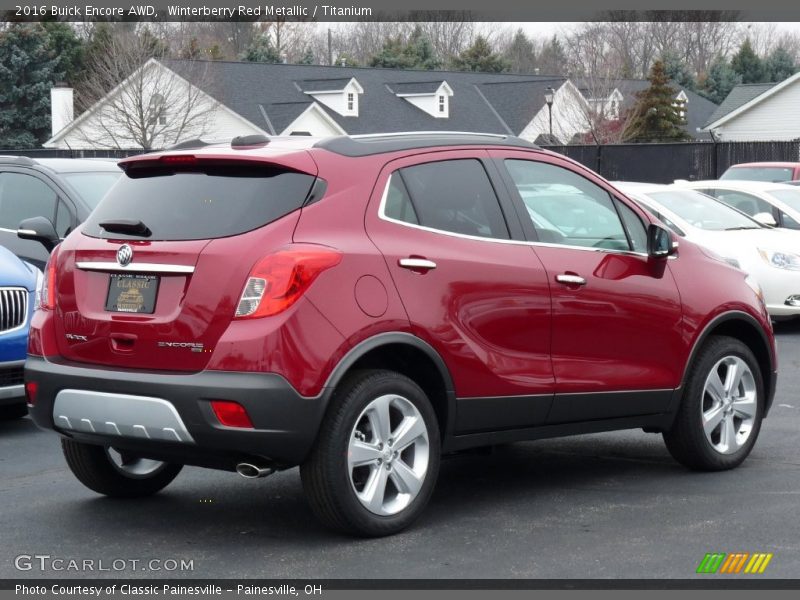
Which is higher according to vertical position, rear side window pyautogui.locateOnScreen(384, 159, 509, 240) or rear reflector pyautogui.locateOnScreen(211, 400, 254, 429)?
rear side window pyautogui.locateOnScreen(384, 159, 509, 240)

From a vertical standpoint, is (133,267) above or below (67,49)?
below

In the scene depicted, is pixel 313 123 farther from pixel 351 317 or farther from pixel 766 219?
pixel 351 317

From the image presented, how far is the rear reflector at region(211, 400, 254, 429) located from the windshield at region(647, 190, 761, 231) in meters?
10.8

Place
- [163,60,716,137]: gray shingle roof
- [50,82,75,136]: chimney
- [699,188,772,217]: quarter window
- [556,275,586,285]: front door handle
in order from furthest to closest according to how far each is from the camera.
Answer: [50,82,75,136]: chimney → [163,60,716,137]: gray shingle roof → [699,188,772,217]: quarter window → [556,275,586,285]: front door handle

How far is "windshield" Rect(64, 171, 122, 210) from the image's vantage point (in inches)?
450

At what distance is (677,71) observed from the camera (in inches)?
3280

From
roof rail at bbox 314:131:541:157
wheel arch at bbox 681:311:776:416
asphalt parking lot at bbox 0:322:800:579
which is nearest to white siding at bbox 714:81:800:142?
wheel arch at bbox 681:311:776:416

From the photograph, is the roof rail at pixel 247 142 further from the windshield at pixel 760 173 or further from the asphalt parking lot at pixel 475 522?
the windshield at pixel 760 173

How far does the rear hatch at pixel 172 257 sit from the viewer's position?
5574 millimetres

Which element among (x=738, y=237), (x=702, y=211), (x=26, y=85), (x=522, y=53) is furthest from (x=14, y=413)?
(x=522, y=53)

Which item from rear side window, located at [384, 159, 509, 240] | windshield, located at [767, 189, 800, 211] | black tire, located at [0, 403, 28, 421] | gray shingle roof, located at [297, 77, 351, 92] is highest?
gray shingle roof, located at [297, 77, 351, 92]

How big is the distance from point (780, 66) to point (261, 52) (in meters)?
34.4

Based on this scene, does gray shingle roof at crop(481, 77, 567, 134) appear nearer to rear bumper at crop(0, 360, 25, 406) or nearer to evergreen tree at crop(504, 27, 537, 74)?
evergreen tree at crop(504, 27, 537, 74)

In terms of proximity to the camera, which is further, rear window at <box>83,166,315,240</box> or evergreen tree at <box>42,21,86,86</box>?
evergreen tree at <box>42,21,86,86</box>
